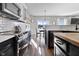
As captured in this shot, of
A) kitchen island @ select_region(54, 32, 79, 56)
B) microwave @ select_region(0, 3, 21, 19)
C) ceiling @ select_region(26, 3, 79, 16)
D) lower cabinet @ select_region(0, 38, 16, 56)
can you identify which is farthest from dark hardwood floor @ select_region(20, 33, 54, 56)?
ceiling @ select_region(26, 3, 79, 16)

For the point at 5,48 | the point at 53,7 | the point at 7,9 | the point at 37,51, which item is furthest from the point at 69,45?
the point at 53,7

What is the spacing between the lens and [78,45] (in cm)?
75

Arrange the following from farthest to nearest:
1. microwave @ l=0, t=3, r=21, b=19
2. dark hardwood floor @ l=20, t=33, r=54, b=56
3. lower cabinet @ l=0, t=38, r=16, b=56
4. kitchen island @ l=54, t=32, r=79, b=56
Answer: dark hardwood floor @ l=20, t=33, r=54, b=56 → microwave @ l=0, t=3, r=21, b=19 → lower cabinet @ l=0, t=38, r=16, b=56 → kitchen island @ l=54, t=32, r=79, b=56

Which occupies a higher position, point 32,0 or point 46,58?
point 32,0

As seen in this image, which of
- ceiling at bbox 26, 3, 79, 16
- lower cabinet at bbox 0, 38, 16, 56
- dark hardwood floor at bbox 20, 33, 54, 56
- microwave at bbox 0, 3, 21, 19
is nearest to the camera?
lower cabinet at bbox 0, 38, 16, 56

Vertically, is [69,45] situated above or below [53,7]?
below

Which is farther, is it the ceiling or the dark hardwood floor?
the ceiling

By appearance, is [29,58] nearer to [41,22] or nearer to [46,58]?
[46,58]

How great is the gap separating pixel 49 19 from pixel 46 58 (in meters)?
9.22

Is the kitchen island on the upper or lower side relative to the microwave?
lower

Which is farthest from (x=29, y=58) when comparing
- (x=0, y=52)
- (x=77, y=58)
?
(x=77, y=58)

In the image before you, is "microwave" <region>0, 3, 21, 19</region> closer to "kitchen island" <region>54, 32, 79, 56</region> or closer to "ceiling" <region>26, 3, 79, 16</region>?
"kitchen island" <region>54, 32, 79, 56</region>

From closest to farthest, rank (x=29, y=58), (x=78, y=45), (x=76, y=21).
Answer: (x=78, y=45)
(x=29, y=58)
(x=76, y=21)

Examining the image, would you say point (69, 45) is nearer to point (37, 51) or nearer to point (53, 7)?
point (37, 51)
